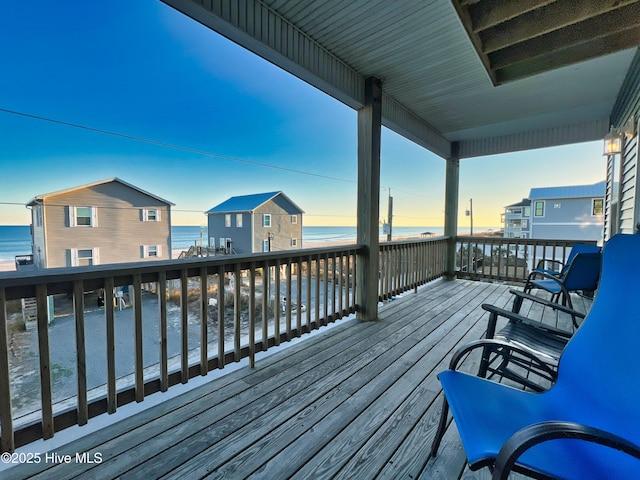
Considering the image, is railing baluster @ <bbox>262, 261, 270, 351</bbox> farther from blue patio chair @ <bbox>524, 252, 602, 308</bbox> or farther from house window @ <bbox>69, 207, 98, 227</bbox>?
blue patio chair @ <bbox>524, 252, 602, 308</bbox>

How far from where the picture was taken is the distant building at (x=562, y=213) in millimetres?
5742

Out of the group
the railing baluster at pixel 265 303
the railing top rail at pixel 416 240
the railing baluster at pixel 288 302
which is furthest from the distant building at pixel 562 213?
the railing baluster at pixel 265 303

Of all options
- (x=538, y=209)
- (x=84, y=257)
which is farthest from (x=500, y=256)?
(x=84, y=257)

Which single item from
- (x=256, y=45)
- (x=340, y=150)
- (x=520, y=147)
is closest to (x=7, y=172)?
(x=256, y=45)

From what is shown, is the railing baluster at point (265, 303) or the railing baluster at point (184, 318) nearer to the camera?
the railing baluster at point (184, 318)

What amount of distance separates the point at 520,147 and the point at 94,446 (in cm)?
675

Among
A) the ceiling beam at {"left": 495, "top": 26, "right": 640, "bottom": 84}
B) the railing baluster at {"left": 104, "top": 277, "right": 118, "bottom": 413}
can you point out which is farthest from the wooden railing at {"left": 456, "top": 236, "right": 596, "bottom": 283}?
the railing baluster at {"left": 104, "top": 277, "right": 118, "bottom": 413}

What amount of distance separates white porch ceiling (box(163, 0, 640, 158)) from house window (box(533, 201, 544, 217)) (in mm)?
4081

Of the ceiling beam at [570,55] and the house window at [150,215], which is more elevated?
the ceiling beam at [570,55]

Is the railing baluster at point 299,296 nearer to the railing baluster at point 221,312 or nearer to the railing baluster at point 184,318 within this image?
the railing baluster at point 221,312

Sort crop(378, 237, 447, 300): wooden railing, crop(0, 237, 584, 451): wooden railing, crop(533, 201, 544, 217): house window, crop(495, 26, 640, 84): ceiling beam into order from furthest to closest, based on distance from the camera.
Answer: crop(533, 201, 544, 217): house window
crop(378, 237, 447, 300): wooden railing
crop(495, 26, 640, 84): ceiling beam
crop(0, 237, 584, 451): wooden railing

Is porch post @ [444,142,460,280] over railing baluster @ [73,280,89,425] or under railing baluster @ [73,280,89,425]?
over

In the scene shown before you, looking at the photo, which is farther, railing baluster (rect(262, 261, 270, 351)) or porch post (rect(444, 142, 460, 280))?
porch post (rect(444, 142, 460, 280))

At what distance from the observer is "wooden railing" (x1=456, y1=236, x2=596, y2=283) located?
516 centimetres
